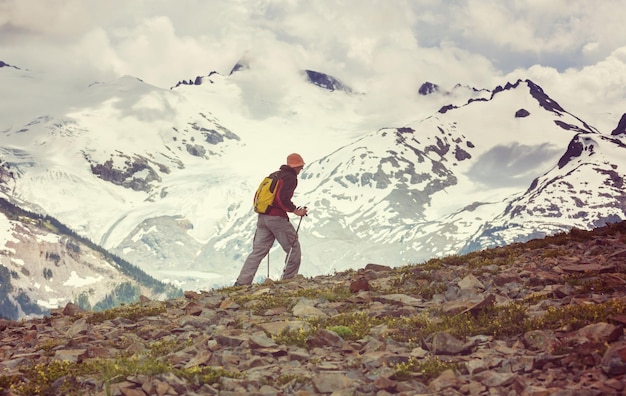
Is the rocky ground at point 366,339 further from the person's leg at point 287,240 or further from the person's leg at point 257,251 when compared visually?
the person's leg at point 287,240

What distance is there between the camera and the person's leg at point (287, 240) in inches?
986

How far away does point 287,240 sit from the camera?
2520 centimetres

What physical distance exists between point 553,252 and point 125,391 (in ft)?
48.0

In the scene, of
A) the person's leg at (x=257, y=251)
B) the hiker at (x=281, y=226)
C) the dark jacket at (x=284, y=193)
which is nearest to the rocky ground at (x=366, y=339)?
the person's leg at (x=257, y=251)

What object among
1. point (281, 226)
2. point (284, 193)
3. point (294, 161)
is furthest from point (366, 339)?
point (294, 161)

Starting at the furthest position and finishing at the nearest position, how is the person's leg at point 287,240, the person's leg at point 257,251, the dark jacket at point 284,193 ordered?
the person's leg at point 257,251 < the person's leg at point 287,240 < the dark jacket at point 284,193

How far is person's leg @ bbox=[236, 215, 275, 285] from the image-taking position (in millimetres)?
25219

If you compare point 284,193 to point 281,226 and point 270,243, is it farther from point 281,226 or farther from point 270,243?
point 270,243

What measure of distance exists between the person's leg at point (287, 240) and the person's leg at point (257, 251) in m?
0.38

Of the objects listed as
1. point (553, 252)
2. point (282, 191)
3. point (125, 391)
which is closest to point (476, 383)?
point (125, 391)

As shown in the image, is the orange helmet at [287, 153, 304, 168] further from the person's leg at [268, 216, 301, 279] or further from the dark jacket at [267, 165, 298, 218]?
the person's leg at [268, 216, 301, 279]

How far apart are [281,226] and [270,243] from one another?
1.31 meters

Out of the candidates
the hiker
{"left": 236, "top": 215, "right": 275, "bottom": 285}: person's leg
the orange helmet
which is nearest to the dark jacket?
the hiker

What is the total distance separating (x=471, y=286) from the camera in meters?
18.1
